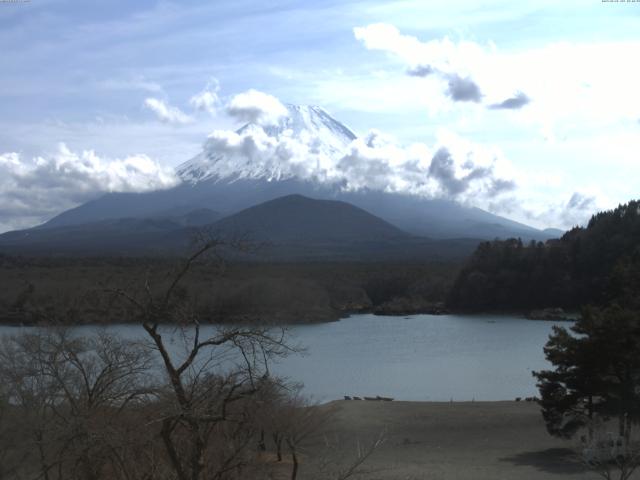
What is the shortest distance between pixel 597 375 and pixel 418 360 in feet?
65.0

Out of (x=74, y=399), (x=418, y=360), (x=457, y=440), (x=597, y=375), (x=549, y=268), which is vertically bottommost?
(x=457, y=440)

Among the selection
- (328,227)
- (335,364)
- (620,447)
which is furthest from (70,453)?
(328,227)

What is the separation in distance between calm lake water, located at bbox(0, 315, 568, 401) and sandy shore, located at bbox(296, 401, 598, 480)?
2612 mm

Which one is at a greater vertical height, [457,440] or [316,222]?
[316,222]

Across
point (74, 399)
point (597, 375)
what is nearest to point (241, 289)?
point (597, 375)

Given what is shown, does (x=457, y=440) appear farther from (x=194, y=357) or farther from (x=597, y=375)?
(x=194, y=357)

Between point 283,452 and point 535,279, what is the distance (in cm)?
5073

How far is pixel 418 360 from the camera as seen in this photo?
36.6 m

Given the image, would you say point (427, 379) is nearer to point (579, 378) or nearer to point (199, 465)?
point (579, 378)

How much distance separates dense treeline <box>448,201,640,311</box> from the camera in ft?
205

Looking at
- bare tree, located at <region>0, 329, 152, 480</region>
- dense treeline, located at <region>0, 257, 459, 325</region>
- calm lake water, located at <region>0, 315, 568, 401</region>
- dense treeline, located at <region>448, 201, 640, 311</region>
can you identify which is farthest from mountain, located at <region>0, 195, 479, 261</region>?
bare tree, located at <region>0, 329, 152, 480</region>

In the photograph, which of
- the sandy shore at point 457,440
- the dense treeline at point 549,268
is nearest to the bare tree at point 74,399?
the sandy shore at point 457,440

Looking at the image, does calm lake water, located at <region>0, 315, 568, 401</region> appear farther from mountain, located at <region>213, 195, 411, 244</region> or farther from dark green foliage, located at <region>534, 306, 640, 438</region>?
mountain, located at <region>213, 195, 411, 244</region>

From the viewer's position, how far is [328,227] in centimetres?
14738
